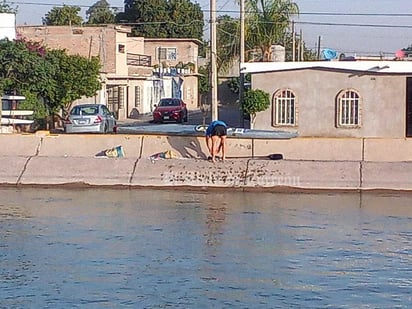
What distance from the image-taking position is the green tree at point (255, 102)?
4078 cm

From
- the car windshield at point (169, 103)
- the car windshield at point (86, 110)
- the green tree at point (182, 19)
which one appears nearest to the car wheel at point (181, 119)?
the car windshield at point (169, 103)

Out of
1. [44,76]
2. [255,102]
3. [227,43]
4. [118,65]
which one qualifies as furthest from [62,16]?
[255,102]

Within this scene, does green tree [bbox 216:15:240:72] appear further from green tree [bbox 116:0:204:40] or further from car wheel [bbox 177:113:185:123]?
green tree [bbox 116:0:204:40]

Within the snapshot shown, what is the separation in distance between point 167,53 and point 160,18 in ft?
68.5

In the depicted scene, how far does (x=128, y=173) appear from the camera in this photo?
27.4 m

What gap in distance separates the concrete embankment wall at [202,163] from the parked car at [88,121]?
12.1 metres

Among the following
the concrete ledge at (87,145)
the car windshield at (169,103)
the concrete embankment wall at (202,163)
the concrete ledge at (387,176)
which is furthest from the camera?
the car windshield at (169,103)

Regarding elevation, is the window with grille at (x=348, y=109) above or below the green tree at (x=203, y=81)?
below

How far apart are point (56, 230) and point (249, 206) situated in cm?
560

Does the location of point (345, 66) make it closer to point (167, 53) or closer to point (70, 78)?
point (70, 78)

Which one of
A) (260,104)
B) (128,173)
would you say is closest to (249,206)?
→ (128,173)

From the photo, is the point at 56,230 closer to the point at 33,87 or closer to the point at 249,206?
the point at 249,206

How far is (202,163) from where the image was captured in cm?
2767

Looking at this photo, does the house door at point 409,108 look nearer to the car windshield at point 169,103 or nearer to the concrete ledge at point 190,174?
the concrete ledge at point 190,174
